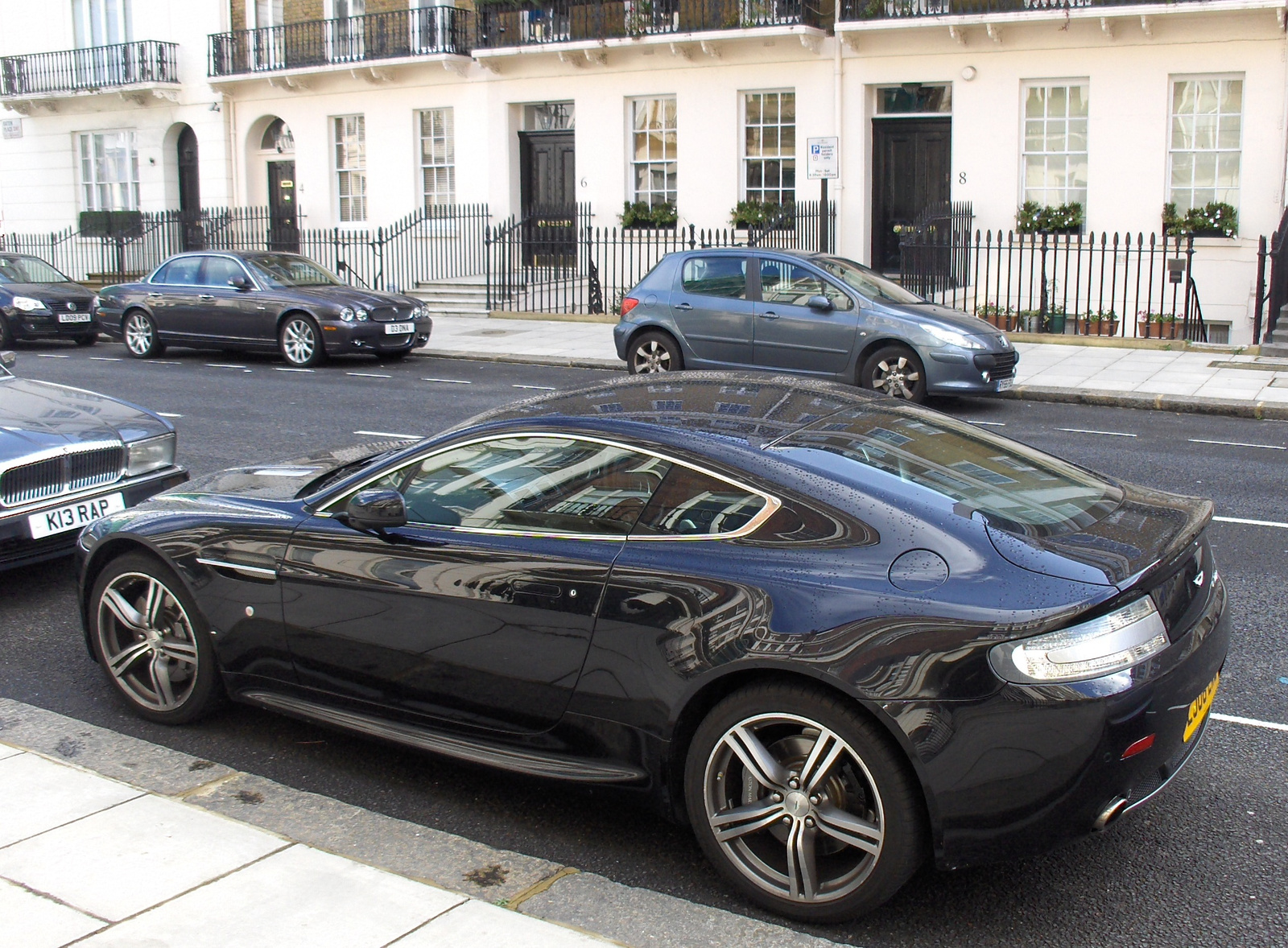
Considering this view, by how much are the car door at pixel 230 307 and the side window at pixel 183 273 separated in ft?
0.46

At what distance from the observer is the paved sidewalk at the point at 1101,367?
13.4 metres

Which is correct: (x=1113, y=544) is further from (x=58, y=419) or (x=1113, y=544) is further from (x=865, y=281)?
(x=865, y=281)

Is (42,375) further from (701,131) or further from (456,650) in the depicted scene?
(456,650)

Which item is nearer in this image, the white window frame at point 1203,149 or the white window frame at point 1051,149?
the white window frame at point 1203,149

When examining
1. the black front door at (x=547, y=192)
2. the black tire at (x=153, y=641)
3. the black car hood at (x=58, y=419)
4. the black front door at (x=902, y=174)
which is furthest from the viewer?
the black front door at (x=547, y=192)

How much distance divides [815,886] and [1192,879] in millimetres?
1174

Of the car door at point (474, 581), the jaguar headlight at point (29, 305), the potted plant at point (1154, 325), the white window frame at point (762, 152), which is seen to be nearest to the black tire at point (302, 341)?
the jaguar headlight at point (29, 305)

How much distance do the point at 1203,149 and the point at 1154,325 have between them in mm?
2765

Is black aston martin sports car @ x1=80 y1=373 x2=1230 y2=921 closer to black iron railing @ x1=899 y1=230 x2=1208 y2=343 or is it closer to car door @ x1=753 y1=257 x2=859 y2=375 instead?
car door @ x1=753 y1=257 x2=859 y2=375

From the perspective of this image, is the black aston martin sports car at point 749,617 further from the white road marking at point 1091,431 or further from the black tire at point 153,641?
the white road marking at point 1091,431

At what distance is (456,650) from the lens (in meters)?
4.19

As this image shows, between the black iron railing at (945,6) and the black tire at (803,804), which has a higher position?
the black iron railing at (945,6)

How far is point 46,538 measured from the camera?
21.1ft

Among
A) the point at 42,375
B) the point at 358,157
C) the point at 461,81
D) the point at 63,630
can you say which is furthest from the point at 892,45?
the point at 63,630
